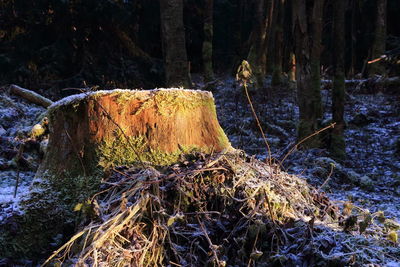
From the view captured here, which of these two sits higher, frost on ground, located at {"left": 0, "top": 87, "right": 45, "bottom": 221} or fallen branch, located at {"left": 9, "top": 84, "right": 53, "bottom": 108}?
fallen branch, located at {"left": 9, "top": 84, "right": 53, "bottom": 108}

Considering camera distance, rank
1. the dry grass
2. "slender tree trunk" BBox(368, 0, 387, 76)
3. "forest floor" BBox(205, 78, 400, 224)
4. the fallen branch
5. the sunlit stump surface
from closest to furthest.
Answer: the dry grass → the sunlit stump surface → "forest floor" BBox(205, 78, 400, 224) → the fallen branch → "slender tree trunk" BBox(368, 0, 387, 76)

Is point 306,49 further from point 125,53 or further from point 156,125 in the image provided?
point 125,53

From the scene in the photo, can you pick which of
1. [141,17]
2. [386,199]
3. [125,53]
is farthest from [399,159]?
[141,17]

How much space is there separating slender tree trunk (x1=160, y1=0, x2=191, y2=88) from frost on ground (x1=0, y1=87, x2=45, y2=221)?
2.55 meters

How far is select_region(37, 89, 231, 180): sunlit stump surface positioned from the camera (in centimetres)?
305

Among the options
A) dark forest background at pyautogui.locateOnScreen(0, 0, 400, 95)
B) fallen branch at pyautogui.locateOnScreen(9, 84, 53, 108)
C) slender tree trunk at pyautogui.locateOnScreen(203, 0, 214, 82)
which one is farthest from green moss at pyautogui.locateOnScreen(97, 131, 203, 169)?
slender tree trunk at pyautogui.locateOnScreen(203, 0, 214, 82)

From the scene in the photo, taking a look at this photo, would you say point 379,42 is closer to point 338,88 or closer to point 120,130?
point 338,88

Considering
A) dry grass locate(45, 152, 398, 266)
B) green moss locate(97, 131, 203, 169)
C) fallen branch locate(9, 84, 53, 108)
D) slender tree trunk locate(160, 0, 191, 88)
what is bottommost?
dry grass locate(45, 152, 398, 266)

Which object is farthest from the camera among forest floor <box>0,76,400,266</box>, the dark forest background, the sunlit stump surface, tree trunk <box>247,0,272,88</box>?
tree trunk <box>247,0,272,88</box>

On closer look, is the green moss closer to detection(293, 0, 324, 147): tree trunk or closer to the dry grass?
the dry grass

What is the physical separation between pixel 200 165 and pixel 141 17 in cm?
1439

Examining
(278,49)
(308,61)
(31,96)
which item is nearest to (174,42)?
(308,61)

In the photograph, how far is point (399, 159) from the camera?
7.05 meters

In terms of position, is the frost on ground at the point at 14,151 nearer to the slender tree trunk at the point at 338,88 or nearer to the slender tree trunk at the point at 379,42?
the slender tree trunk at the point at 338,88
